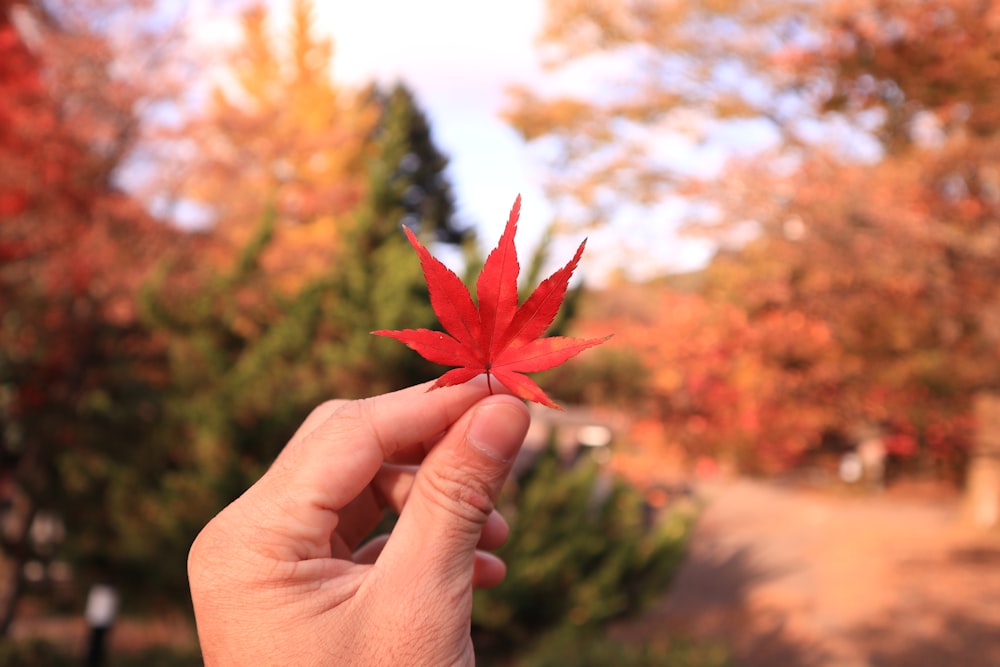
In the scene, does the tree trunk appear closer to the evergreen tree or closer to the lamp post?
the evergreen tree

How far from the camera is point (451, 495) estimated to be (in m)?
1.13

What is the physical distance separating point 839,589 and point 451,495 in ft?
36.6

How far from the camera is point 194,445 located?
6059mm

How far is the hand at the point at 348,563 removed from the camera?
1.11 metres

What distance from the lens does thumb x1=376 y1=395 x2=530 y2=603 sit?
3.67ft

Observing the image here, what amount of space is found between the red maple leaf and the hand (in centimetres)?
11

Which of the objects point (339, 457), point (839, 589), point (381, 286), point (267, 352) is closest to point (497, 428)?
point (339, 457)

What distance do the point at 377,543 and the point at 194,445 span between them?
5014mm

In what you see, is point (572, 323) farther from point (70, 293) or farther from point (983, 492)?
point (983, 492)

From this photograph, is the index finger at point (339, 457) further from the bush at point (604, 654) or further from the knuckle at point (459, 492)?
the bush at point (604, 654)

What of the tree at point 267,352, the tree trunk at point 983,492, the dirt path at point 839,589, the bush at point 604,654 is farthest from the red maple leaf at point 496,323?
the tree trunk at point 983,492

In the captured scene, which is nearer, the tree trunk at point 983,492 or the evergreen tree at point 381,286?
the evergreen tree at point 381,286

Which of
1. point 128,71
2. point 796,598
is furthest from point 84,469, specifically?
point 796,598

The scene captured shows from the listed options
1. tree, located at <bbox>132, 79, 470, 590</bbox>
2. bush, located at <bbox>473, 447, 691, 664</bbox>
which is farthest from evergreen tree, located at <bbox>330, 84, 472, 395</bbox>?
bush, located at <bbox>473, 447, 691, 664</bbox>
